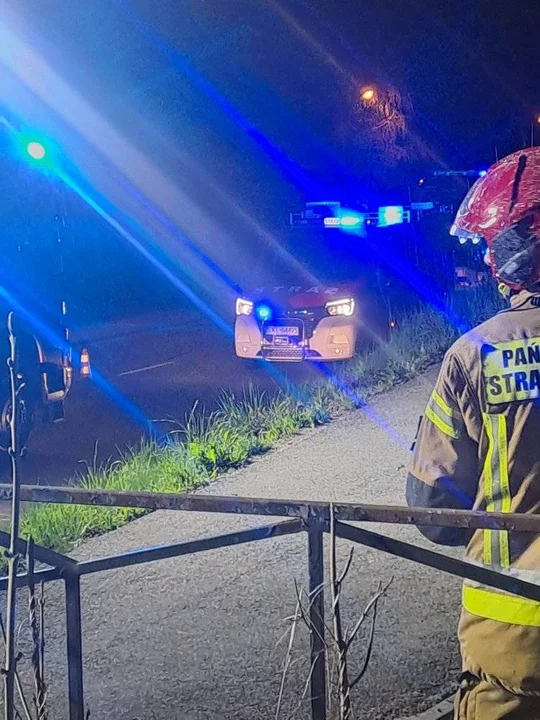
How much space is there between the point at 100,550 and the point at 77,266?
4879 millimetres

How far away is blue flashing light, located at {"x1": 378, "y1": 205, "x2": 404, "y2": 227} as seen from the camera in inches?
610

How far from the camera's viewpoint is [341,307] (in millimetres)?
10836

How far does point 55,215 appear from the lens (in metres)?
8.75

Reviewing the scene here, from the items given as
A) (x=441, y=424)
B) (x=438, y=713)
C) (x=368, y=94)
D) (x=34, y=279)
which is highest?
(x=368, y=94)

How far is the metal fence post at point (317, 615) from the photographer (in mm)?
2300

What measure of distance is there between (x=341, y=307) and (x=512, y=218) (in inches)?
332

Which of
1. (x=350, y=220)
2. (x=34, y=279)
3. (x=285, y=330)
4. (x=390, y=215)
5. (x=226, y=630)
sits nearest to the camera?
(x=226, y=630)

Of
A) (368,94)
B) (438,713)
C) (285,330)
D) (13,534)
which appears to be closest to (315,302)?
(285,330)

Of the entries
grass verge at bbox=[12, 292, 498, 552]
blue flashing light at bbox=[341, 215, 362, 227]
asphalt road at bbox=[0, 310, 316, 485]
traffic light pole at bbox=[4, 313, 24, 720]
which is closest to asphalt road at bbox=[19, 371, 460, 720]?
grass verge at bbox=[12, 292, 498, 552]

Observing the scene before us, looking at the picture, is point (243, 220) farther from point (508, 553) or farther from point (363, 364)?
point (508, 553)

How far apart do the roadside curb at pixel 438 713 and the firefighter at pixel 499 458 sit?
1245mm

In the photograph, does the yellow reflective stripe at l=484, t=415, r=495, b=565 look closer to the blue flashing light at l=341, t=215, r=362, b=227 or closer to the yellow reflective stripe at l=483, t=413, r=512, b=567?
the yellow reflective stripe at l=483, t=413, r=512, b=567

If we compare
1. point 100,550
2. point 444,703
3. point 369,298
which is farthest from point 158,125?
point 444,703

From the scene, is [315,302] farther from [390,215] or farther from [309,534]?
[309,534]
